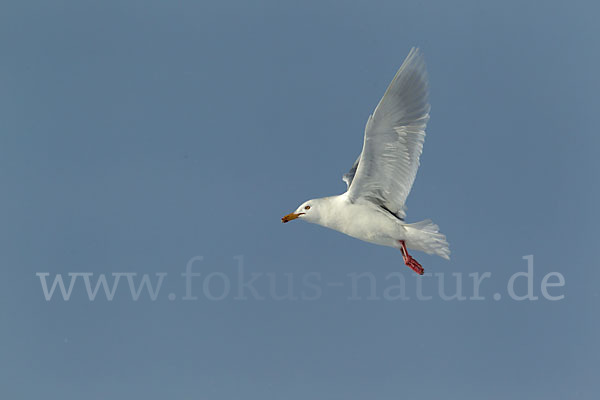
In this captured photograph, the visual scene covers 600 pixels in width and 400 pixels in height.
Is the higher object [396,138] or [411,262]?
[396,138]

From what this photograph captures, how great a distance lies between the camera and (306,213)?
15258 mm

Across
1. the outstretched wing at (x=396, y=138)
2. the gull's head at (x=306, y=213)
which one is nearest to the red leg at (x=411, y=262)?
the outstretched wing at (x=396, y=138)

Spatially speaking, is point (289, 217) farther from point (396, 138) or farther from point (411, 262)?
point (396, 138)

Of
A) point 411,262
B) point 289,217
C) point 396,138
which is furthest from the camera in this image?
point 289,217

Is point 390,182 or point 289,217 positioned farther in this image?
point 289,217

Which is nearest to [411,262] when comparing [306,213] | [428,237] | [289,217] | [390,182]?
[428,237]

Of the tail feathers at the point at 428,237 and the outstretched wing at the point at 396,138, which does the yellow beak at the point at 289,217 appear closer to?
the outstretched wing at the point at 396,138

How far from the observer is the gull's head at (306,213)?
15.1 m

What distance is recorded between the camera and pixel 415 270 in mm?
15227

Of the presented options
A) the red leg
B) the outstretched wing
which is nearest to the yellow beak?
the outstretched wing

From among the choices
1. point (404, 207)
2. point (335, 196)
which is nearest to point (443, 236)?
point (404, 207)

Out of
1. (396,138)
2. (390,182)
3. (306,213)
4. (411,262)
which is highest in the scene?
(396,138)

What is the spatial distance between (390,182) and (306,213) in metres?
1.42

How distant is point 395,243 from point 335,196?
3.70ft
